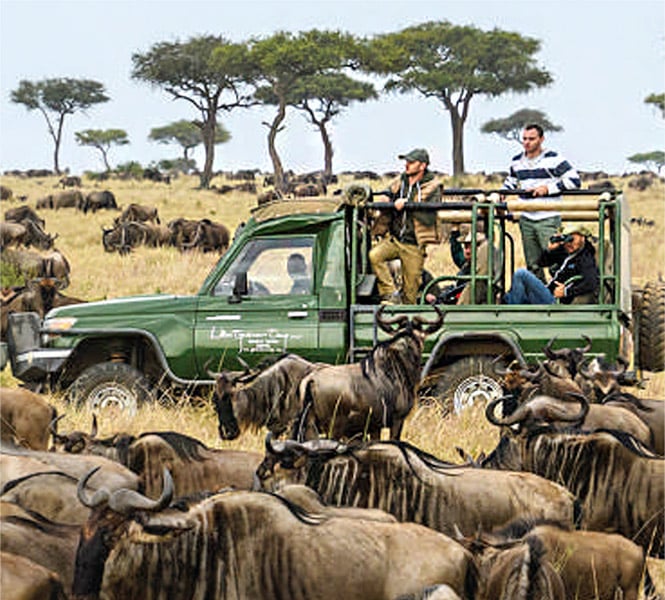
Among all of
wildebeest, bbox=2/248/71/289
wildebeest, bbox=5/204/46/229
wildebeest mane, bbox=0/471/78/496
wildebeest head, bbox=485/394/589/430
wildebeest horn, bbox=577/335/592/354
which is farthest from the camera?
wildebeest, bbox=5/204/46/229

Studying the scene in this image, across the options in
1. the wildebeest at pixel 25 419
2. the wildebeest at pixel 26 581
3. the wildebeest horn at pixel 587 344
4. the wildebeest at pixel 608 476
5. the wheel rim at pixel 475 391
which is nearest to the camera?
the wildebeest at pixel 26 581

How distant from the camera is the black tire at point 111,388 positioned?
948 cm

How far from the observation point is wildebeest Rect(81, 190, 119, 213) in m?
31.7

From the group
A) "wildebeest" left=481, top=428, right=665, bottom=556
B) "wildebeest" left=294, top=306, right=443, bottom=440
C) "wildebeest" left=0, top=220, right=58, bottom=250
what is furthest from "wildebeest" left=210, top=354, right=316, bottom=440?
"wildebeest" left=0, top=220, right=58, bottom=250

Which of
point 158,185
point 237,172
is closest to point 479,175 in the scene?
point 158,185

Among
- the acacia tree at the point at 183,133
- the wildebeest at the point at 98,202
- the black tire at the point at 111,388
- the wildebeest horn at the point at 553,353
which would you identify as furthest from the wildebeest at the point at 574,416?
the acacia tree at the point at 183,133

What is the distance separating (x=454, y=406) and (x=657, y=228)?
58.0 ft

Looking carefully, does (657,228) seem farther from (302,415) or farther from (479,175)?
(302,415)

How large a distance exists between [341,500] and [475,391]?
382cm

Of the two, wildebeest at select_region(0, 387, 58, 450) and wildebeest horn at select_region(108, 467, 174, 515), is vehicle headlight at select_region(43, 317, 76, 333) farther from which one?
wildebeest horn at select_region(108, 467, 174, 515)

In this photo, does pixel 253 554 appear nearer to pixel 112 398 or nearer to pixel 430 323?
pixel 430 323

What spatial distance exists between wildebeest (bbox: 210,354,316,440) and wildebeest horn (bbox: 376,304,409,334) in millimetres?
611

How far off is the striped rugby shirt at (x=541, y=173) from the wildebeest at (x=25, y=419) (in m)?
3.88

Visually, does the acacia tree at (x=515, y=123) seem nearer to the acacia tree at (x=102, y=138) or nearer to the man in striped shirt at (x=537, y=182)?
the acacia tree at (x=102, y=138)
